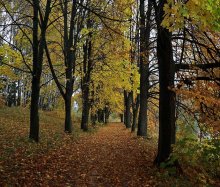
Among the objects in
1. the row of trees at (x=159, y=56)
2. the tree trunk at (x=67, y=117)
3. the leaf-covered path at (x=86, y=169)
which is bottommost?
the leaf-covered path at (x=86, y=169)

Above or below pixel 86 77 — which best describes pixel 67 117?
below

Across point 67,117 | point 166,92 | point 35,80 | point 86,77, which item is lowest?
point 67,117

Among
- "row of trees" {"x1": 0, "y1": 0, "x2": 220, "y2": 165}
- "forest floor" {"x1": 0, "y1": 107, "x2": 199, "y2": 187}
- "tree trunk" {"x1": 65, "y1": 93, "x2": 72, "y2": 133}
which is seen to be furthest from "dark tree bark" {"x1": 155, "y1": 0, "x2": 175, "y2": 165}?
"tree trunk" {"x1": 65, "y1": 93, "x2": 72, "y2": 133}

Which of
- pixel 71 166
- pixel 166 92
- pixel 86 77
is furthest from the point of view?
pixel 86 77

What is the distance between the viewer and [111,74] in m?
25.8

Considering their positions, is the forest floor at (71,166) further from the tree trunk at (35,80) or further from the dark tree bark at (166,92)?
the dark tree bark at (166,92)

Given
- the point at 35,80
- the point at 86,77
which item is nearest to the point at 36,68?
the point at 35,80

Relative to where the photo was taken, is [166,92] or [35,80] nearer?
[166,92]

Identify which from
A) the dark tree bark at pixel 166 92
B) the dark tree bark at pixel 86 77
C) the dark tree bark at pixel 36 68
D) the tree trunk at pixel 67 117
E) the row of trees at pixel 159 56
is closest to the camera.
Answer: the row of trees at pixel 159 56

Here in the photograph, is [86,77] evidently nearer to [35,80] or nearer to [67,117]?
[67,117]

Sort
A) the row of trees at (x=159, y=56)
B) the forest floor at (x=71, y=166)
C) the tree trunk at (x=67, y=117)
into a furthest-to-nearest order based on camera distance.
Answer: the tree trunk at (x=67, y=117)
the row of trees at (x=159, y=56)
the forest floor at (x=71, y=166)

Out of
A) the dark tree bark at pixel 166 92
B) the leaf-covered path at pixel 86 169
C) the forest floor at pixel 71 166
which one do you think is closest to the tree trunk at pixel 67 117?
the forest floor at pixel 71 166

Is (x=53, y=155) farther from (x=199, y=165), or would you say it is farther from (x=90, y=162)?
(x=199, y=165)

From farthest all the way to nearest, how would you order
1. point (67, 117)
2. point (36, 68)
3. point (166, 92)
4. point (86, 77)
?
point (86, 77)
point (67, 117)
point (36, 68)
point (166, 92)
